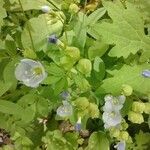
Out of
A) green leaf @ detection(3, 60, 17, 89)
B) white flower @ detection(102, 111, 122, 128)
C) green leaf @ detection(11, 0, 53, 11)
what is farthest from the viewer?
green leaf @ detection(11, 0, 53, 11)

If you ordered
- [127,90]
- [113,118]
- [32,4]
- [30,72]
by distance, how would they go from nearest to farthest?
[127,90]
[113,118]
[30,72]
[32,4]

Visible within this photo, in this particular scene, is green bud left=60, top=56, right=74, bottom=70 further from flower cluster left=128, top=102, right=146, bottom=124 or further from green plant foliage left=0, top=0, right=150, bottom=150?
flower cluster left=128, top=102, right=146, bottom=124

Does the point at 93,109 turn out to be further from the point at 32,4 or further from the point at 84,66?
the point at 32,4

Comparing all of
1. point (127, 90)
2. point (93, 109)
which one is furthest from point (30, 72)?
point (127, 90)

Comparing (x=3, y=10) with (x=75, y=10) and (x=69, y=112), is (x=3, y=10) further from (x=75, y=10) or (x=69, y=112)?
(x=69, y=112)

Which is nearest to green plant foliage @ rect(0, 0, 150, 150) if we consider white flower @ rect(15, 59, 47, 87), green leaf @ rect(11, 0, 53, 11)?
white flower @ rect(15, 59, 47, 87)

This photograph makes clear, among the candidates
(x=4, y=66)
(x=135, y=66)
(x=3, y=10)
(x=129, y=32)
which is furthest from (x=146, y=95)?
(x=3, y=10)
